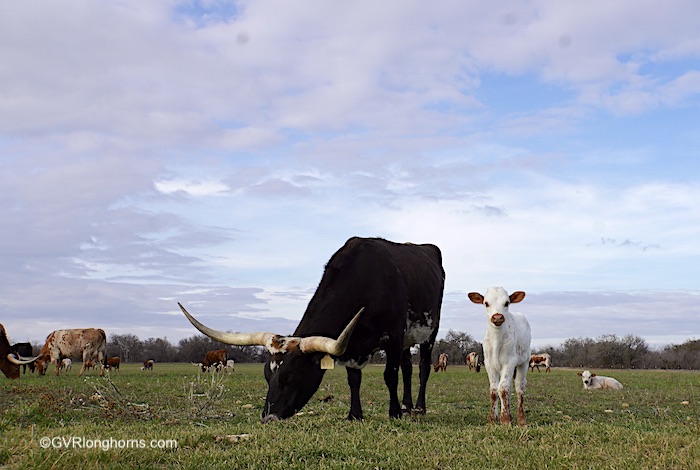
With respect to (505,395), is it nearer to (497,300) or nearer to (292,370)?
(497,300)

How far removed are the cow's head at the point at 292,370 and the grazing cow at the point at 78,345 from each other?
73.7ft

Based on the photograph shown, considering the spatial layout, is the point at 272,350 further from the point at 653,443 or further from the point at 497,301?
the point at 653,443

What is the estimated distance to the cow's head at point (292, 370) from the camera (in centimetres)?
841

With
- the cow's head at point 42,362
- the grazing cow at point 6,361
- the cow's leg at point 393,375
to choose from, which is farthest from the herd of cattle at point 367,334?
the cow's head at point 42,362

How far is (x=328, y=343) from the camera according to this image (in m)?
8.34

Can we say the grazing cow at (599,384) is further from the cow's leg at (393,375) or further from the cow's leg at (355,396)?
the cow's leg at (355,396)

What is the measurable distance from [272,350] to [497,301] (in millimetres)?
3389

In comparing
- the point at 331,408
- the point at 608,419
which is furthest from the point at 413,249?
the point at 608,419

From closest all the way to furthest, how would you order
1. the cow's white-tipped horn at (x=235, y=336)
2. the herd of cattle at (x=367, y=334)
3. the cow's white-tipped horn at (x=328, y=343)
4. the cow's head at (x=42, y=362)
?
the cow's white-tipped horn at (x=328, y=343), the herd of cattle at (x=367, y=334), the cow's white-tipped horn at (x=235, y=336), the cow's head at (x=42, y=362)

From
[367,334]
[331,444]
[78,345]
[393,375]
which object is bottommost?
[331,444]

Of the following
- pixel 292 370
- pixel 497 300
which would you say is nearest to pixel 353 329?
pixel 292 370

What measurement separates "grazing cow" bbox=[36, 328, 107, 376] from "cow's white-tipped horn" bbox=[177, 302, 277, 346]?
2083 centimetres

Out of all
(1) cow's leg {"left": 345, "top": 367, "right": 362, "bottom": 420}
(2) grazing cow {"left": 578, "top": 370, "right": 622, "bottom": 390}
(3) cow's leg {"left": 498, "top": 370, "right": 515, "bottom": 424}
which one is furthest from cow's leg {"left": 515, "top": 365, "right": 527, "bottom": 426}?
(2) grazing cow {"left": 578, "top": 370, "right": 622, "bottom": 390}

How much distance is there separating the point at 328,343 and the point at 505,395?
270 centimetres
